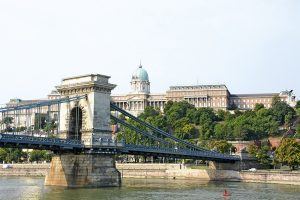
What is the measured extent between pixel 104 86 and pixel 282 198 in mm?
24037

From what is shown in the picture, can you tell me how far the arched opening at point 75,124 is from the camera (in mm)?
63094

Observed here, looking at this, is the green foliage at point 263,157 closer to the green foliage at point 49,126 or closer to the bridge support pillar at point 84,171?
the green foliage at point 49,126

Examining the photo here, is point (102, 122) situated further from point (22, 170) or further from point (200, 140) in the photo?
point (200, 140)

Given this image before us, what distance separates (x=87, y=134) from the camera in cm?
6016

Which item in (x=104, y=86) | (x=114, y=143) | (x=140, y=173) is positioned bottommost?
(x=140, y=173)

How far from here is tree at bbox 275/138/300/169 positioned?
79119mm

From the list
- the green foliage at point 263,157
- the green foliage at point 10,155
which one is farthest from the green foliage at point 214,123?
the green foliage at point 263,157

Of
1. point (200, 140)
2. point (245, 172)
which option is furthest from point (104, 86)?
point (200, 140)

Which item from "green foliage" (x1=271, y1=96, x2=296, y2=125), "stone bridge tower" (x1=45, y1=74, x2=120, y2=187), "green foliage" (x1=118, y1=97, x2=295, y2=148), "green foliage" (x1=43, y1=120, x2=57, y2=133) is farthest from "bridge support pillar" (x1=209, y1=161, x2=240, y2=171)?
"green foliage" (x1=271, y1=96, x2=296, y2=125)

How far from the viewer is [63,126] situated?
64062 mm

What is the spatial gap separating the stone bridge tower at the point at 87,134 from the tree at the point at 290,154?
3159 centimetres

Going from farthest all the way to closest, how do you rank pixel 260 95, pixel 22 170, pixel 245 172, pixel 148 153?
pixel 260 95, pixel 22 170, pixel 245 172, pixel 148 153

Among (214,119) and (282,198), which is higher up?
(214,119)

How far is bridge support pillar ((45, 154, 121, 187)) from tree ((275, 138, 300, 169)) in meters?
31.7
